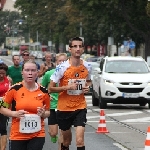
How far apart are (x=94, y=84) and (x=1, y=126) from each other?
567 inches

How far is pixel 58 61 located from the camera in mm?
13172

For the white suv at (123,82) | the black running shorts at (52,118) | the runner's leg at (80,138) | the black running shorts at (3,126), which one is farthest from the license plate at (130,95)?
the runner's leg at (80,138)

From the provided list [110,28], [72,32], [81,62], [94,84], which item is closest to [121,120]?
[94,84]

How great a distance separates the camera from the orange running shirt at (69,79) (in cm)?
1124

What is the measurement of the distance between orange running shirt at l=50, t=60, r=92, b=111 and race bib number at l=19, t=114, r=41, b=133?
226 centimetres

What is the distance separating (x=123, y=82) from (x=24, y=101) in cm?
1584

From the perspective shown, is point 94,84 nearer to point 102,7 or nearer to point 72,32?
point 102,7

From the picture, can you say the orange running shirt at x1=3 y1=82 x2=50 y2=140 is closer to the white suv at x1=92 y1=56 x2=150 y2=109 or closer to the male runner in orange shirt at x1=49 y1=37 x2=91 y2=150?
the male runner in orange shirt at x1=49 y1=37 x2=91 y2=150

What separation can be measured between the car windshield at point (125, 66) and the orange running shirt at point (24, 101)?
16.4 m

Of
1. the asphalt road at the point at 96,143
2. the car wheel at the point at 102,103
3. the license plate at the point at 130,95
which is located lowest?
the car wheel at the point at 102,103

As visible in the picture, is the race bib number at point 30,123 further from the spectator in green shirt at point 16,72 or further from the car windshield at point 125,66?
the car windshield at point 125,66

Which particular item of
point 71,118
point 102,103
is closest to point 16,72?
point 71,118

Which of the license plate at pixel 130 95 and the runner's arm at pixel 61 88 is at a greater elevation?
the runner's arm at pixel 61 88

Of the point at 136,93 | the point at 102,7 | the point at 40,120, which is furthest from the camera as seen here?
the point at 102,7
